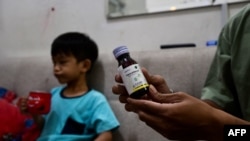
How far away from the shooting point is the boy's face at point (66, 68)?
1.21 meters

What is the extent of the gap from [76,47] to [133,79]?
0.75 meters

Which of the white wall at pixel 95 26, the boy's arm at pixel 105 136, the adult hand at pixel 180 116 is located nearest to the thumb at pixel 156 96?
the adult hand at pixel 180 116

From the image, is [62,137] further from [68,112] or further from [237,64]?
[237,64]

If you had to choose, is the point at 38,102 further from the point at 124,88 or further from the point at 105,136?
the point at 124,88

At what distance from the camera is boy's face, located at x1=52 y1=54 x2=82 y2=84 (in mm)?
1208

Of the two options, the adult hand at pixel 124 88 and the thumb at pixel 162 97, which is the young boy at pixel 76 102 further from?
the thumb at pixel 162 97

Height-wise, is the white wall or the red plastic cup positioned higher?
the white wall

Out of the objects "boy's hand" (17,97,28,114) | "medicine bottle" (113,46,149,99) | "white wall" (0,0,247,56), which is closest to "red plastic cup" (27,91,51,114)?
"boy's hand" (17,97,28,114)

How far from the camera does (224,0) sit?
1.21 metres

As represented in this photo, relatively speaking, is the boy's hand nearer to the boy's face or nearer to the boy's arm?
the boy's face

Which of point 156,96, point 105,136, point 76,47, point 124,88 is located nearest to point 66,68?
point 76,47

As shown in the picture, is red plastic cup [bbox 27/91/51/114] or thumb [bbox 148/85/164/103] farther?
red plastic cup [bbox 27/91/51/114]

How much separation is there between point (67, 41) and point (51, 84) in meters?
0.24

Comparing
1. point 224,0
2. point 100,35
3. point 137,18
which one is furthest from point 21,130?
point 224,0
